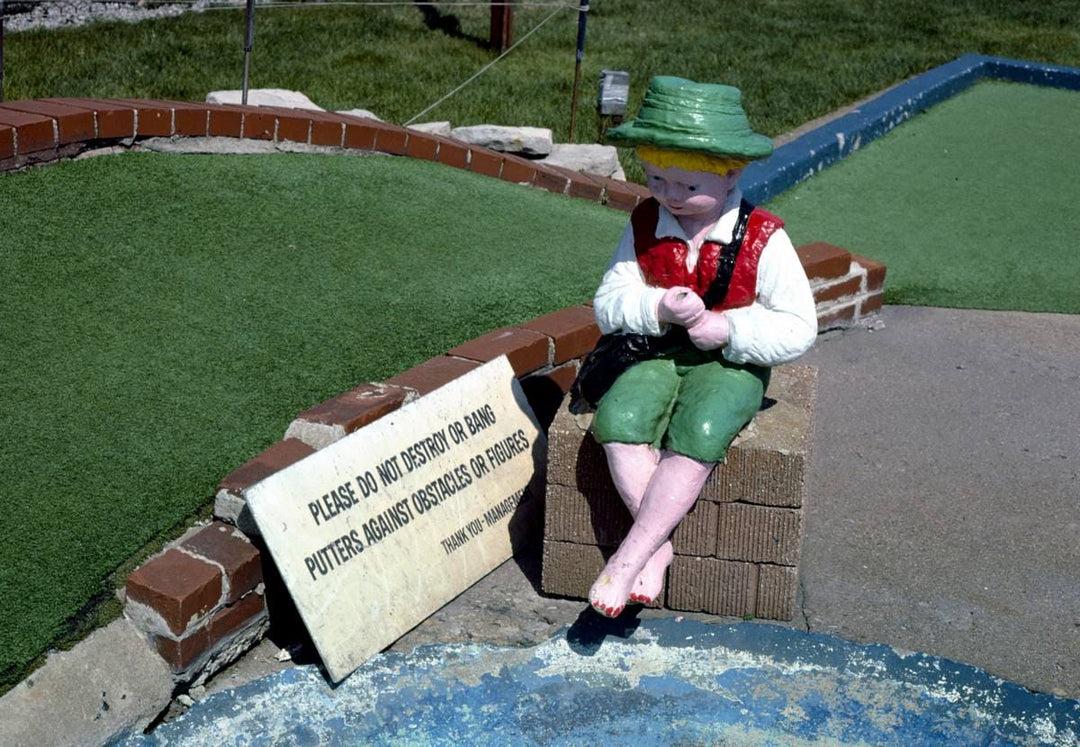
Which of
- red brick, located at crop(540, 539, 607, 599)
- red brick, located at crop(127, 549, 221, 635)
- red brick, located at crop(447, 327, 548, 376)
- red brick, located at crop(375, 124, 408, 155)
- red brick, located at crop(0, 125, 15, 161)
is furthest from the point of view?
red brick, located at crop(375, 124, 408, 155)

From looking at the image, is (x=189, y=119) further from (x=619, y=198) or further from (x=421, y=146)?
(x=619, y=198)

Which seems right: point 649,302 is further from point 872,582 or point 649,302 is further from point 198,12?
point 198,12

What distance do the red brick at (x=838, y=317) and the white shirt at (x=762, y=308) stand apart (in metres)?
2.10

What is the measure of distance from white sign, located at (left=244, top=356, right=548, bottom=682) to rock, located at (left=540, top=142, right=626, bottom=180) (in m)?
3.23

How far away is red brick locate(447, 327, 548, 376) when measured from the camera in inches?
172

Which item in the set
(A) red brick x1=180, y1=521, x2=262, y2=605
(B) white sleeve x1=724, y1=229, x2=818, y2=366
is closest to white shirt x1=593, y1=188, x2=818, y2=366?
(B) white sleeve x1=724, y1=229, x2=818, y2=366

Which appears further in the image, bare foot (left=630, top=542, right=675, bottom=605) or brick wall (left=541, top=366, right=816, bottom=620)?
brick wall (left=541, top=366, right=816, bottom=620)

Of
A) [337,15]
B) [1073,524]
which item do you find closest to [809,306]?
[1073,524]

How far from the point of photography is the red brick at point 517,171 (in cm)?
653

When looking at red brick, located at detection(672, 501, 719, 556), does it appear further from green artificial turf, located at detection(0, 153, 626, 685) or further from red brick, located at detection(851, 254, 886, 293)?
red brick, located at detection(851, 254, 886, 293)

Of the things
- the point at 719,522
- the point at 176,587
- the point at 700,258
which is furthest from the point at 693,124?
the point at 176,587

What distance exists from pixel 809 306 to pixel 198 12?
8940 millimetres

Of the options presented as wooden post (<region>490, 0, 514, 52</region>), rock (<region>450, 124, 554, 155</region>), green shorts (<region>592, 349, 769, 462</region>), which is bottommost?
green shorts (<region>592, 349, 769, 462</region>)

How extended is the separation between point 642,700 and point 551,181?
11.7 ft
